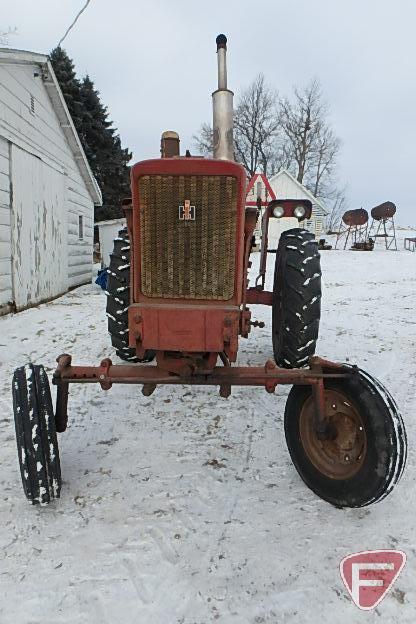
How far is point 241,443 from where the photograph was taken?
9.60 feet

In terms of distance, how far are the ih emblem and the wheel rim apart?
1176 mm

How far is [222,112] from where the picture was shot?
3.21m

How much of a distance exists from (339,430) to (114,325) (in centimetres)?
199

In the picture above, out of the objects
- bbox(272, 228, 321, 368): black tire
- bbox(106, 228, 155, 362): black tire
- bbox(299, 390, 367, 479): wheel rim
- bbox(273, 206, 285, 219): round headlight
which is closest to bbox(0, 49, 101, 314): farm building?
bbox(106, 228, 155, 362): black tire

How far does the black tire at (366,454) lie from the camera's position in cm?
201

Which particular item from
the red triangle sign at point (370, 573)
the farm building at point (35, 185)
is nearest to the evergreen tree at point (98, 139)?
the farm building at point (35, 185)

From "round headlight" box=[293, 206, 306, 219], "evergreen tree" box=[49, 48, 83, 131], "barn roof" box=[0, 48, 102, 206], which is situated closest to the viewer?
"round headlight" box=[293, 206, 306, 219]

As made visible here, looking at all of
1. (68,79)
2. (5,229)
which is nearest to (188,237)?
(5,229)

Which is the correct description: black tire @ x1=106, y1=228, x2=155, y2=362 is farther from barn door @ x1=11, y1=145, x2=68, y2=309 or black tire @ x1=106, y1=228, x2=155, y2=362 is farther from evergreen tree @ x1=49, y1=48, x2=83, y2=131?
evergreen tree @ x1=49, y1=48, x2=83, y2=131

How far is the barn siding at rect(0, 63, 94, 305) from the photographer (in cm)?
696

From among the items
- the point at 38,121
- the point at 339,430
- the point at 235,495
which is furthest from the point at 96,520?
the point at 38,121

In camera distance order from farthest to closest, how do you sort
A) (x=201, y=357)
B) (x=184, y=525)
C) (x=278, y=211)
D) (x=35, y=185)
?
(x=35, y=185)
(x=278, y=211)
(x=201, y=357)
(x=184, y=525)

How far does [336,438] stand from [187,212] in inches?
55.6

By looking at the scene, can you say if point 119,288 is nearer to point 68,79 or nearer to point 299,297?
point 299,297
